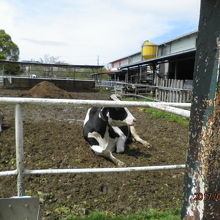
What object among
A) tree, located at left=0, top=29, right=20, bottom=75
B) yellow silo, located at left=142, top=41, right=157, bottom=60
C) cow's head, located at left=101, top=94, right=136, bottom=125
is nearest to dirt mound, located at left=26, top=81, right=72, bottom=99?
cow's head, located at left=101, top=94, right=136, bottom=125

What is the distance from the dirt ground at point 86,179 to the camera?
2498 mm

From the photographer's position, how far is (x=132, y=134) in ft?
15.3

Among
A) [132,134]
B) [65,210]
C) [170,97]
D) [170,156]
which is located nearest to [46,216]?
[65,210]

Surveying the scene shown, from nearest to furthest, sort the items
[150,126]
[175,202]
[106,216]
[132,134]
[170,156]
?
1. [106,216]
2. [175,202]
3. [170,156]
4. [132,134]
5. [150,126]

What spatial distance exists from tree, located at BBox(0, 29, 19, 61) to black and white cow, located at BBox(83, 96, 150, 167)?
41.5 meters

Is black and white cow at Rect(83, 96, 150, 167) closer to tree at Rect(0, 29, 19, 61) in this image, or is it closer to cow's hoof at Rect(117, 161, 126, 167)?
cow's hoof at Rect(117, 161, 126, 167)

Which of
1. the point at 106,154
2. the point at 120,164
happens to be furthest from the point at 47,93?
the point at 120,164

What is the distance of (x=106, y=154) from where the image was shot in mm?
3580

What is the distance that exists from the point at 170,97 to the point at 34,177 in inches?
371

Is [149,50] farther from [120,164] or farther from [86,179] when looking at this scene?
[86,179]

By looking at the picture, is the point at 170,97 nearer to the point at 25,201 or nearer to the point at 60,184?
the point at 60,184

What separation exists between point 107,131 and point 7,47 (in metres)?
43.2

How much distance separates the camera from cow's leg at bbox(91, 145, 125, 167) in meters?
3.43

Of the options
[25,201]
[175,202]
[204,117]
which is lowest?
[175,202]
